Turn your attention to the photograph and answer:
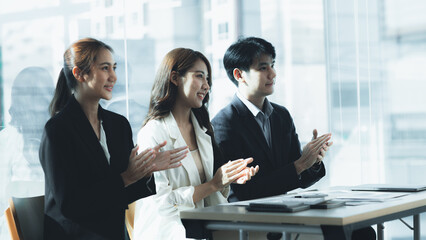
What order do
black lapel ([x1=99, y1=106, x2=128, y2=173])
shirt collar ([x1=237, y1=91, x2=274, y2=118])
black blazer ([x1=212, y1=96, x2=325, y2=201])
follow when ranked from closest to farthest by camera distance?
1. black lapel ([x1=99, y1=106, x2=128, y2=173])
2. black blazer ([x1=212, y1=96, x2=325, y2=201])
3. shirt collar ([x1=237, y1=91, x2=274, y2=118])

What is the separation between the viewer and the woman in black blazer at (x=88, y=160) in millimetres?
2303

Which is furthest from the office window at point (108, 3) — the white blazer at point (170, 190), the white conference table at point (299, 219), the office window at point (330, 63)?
the white conference table at point (299, 219)

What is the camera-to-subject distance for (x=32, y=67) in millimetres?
3570

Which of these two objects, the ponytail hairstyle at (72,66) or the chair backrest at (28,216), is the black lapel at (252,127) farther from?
the chair backrest at (28,216)

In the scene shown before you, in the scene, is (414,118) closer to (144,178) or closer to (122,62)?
(122,62)

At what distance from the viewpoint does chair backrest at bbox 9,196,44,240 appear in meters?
2.33

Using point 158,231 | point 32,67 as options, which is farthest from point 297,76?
point 158,231

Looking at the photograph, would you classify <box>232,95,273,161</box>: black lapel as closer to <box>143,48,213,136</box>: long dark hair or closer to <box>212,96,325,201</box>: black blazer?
<box>212,96,325,201</box>: black blazer

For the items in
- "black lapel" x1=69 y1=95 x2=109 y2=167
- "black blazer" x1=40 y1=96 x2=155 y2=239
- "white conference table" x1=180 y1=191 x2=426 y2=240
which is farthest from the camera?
"black lapel" x1=69 y1=95 x2=109 y2=167

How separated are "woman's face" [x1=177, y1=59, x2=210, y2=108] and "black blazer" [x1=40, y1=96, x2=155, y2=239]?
0.64 meters

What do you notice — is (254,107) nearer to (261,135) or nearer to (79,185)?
(261,135)

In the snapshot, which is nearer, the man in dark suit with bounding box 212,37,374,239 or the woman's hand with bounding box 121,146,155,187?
the woman's hand with bounding box 121,146,155,187

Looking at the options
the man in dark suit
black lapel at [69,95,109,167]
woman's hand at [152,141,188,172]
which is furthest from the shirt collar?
black lapel at [69,95,109,167]

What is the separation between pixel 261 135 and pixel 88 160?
3.86ft
